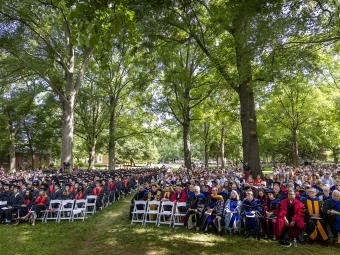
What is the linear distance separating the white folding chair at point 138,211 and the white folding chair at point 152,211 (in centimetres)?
16

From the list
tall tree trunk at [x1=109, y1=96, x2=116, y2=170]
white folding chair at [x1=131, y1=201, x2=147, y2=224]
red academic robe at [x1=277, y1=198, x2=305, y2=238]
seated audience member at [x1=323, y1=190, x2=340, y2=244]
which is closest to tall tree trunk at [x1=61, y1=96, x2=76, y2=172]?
tall tree trunk at [x1=109, y1=96, x2=116, y2=170]

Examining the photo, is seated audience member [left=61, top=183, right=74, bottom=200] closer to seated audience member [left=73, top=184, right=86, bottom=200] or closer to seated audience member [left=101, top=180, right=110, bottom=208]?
seated audience member [left=73, top=184, right=86, bottom=200]

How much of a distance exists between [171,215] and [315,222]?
4209 mm

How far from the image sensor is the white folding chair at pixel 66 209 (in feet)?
31.9

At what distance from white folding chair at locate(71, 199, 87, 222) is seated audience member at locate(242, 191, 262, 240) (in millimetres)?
5567

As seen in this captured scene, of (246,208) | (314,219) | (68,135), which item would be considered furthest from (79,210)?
(68,135)

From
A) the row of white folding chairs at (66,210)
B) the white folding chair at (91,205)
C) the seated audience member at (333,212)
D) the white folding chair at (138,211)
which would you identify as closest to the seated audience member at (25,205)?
the row of white folding chairs at (66,210)

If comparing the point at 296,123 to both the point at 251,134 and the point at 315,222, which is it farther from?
the point at 315,222

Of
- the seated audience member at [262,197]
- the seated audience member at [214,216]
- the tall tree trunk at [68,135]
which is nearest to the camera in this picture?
the seated audience member at [214,216]

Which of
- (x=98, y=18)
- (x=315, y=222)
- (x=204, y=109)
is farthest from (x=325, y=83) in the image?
(x=98, y=18)

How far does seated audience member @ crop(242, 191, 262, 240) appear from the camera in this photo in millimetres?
7672

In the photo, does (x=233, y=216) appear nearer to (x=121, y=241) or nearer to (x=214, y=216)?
(x=214, y=216)

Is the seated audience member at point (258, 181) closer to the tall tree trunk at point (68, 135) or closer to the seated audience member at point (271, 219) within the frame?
the seated audience member at point (271, 219)

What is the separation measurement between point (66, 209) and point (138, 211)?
8.52 ft
